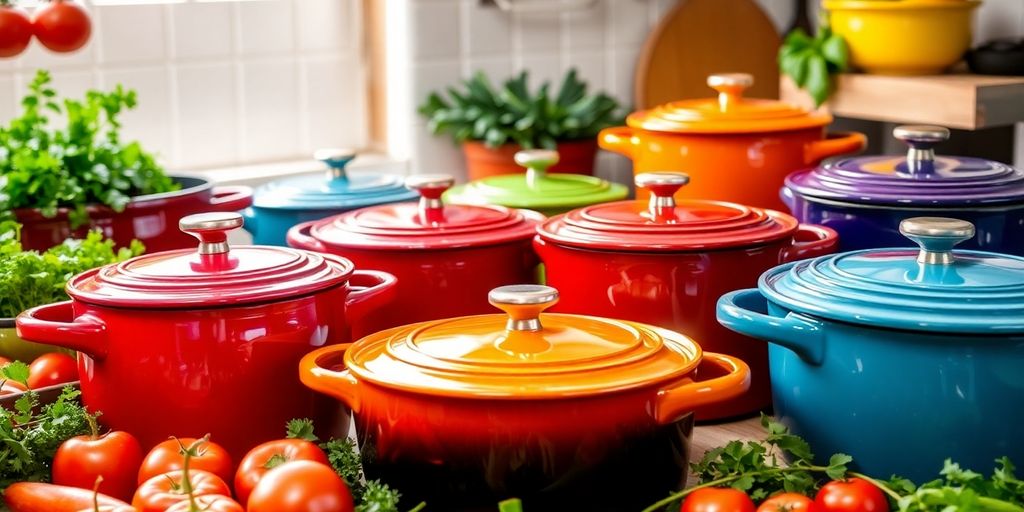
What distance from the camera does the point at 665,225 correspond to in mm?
1162

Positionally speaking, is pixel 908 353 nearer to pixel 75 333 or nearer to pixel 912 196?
pixel 912 196

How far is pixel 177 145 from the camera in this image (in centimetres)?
295

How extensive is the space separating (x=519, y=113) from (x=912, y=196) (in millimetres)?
1811

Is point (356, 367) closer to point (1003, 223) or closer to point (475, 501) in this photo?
point (475, 501)

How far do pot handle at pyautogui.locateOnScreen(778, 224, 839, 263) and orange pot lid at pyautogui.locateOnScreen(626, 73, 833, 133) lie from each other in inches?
10.1

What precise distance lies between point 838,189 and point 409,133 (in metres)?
2.00

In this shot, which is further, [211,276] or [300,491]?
[211,276]

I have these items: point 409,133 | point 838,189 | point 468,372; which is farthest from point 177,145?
point 468,372

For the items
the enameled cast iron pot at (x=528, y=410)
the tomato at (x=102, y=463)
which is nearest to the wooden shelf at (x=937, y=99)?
the enameled cast iron pot at (x=528, y=410)

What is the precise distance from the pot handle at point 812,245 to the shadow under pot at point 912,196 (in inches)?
1.2

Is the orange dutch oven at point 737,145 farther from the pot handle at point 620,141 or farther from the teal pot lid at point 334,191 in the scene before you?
the teal pot lid at point 334,191

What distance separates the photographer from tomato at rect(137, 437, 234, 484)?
0.94m

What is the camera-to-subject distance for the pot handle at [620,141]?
1.61 m

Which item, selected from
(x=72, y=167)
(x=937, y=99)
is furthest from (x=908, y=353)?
(x=937, y=99)
